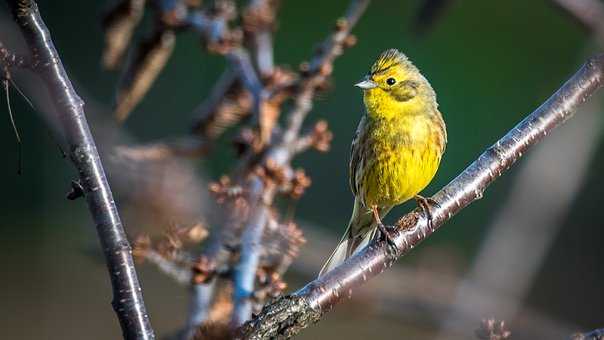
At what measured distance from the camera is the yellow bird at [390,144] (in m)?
2.80

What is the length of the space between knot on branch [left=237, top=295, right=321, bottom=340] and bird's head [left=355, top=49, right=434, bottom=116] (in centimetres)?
131

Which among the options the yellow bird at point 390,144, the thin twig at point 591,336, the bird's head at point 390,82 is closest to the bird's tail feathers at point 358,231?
the yellow bird at point 390,144

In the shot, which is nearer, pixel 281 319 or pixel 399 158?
pixel 281 319

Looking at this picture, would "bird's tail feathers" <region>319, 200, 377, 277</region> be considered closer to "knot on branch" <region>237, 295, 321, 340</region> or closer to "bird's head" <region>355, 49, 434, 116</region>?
"bird's head" <region>355, 49, 434, 116</region>

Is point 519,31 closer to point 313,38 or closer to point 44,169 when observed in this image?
point 313,38

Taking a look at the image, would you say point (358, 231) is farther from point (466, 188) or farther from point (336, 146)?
point (336, 146)

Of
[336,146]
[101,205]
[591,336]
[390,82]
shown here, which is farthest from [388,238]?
[336,146]

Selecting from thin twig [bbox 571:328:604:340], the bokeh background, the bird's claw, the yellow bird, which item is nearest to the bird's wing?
the yellow bird

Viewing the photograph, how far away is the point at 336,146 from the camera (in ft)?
19.6

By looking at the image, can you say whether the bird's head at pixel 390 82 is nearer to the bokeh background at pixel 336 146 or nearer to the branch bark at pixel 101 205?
the branch bark at pixel 101 205

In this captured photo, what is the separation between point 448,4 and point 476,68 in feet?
12.2

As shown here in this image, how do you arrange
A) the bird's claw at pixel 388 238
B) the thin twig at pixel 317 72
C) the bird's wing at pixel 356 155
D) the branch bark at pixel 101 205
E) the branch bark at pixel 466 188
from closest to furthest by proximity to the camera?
1. the branch bark at pixel 101 205
2. the branch bark at pixel 466 188
3. the bird's claw at pixel 388 238
4. the thin twig at pixel 317 72
5. the bird's wing at pixel 356 155

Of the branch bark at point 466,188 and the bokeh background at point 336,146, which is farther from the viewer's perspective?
the bokeh background at point 336,146

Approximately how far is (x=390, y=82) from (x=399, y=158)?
0.89 feet
